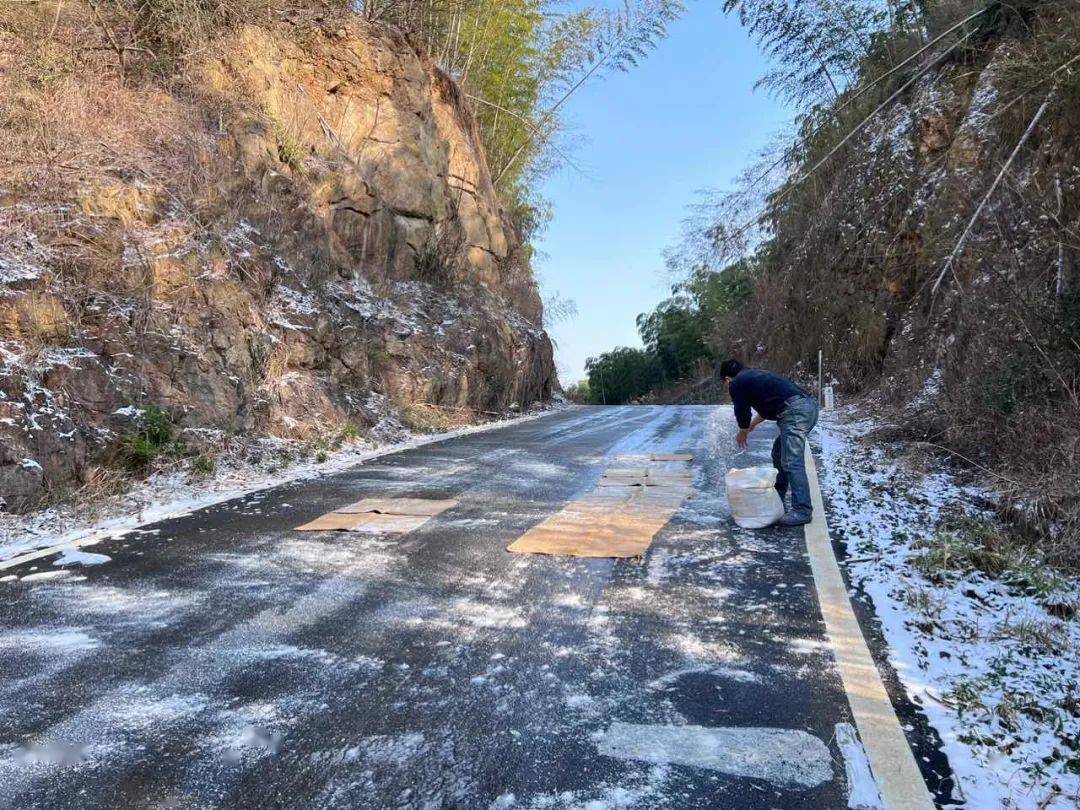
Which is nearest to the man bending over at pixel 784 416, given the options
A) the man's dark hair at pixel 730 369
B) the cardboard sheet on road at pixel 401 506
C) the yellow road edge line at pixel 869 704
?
the man's dark hair at pixel 730 369

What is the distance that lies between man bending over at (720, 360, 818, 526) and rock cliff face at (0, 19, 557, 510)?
5.52 m

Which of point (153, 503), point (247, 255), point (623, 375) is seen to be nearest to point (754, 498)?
point (153, 503)

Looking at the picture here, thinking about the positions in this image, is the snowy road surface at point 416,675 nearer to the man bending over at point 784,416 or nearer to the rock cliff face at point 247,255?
the man bending over at point 784,416

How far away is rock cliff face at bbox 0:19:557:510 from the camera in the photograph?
22.7 feet

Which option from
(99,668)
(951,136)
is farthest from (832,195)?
(99,668)

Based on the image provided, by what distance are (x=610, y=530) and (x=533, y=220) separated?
1005 inches

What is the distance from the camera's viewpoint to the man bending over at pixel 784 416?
5.29 meters

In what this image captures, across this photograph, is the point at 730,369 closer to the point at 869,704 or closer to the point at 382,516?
the point at 382,516

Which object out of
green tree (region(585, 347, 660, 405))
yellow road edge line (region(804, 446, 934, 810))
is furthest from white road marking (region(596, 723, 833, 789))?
green tree (region(585, 347, 660, 405))

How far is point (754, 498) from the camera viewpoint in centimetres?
535

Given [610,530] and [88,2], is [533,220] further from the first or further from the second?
[610,530]

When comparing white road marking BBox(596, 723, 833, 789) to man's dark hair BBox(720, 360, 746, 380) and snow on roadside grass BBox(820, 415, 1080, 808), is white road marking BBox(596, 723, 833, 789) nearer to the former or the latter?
snow on roadside grass BBox(820, 415, 1080, 808)

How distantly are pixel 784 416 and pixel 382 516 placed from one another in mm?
3192

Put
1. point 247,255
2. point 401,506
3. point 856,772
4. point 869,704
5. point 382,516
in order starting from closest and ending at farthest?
point 856,772 < point 869,704 < point 382,516 < point 401,506 < point 247,255
